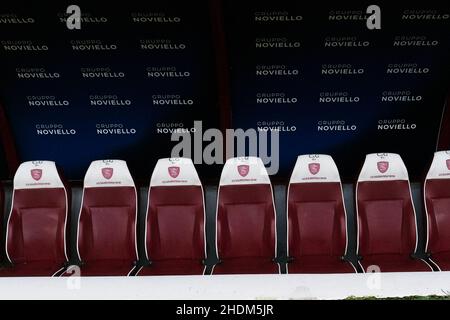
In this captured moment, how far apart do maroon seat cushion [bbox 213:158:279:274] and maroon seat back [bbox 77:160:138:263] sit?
2.01 feet

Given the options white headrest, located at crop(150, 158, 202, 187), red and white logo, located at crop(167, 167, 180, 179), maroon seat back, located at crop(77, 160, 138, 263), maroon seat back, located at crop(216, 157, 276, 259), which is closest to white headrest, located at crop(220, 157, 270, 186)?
maroon seat back, located at crop(216, 157, 276, 259)

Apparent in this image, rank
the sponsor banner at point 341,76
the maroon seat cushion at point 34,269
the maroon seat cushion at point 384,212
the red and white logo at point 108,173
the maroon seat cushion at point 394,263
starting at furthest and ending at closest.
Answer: the sponsor banner at point 341,76, the red and white logo at point 108,173, the maroon seat cushion at point 384,212, the maroon seat cushion at point 34,269, the maroon seat cushion at point 394,263

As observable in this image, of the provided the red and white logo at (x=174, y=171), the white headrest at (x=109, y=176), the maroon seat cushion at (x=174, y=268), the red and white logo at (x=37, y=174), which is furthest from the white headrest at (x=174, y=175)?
the red and white logo at (x=37, y=174)

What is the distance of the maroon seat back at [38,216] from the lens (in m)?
3.72

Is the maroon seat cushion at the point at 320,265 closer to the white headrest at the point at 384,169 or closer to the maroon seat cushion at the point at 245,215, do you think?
the maroon seat cushion at the point at 245,215

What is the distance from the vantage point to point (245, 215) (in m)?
3.68

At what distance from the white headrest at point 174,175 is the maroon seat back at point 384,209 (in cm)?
113

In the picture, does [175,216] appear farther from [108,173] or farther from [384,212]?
[384,212]

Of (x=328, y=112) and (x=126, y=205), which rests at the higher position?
(x=328, y=112)

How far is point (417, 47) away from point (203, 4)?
5.24ft

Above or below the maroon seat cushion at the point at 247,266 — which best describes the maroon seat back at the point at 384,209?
above
